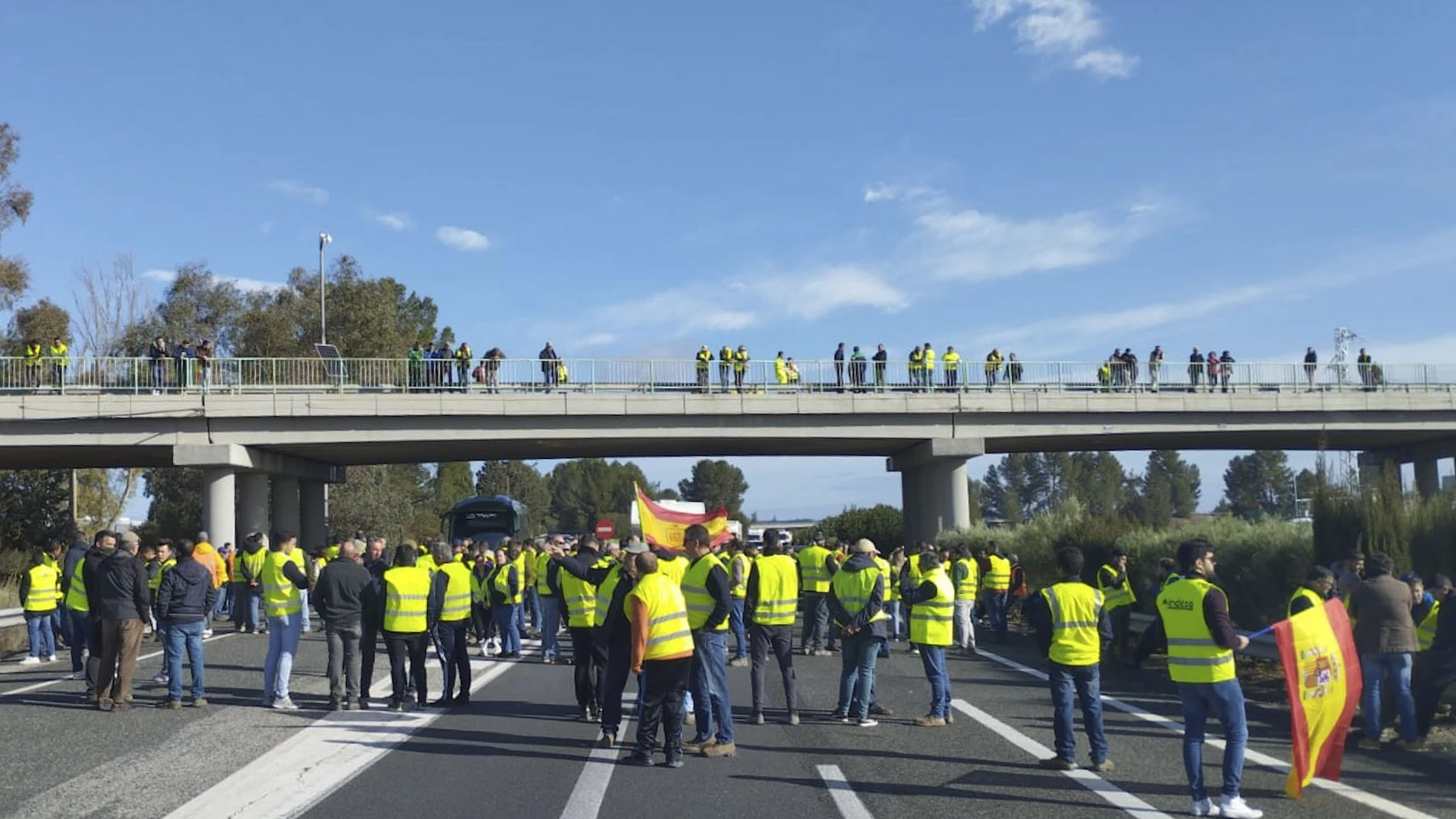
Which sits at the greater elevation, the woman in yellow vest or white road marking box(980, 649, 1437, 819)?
the woman in yellow vest

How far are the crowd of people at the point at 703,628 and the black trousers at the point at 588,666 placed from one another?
0.8 inches

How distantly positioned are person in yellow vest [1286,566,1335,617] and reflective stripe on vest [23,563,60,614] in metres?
15.3

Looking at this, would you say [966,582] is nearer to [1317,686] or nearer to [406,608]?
[406,608]

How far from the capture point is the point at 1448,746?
1048cm

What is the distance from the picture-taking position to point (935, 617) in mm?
11273

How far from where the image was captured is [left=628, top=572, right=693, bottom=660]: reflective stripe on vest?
9.39 metres

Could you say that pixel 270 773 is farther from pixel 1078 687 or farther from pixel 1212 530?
pixel 1212 530

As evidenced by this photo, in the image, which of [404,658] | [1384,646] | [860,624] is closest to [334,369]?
[404,658]

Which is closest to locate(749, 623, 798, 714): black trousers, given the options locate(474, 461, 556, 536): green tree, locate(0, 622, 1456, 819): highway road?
locate(0, 622, 1456, 819): highway road

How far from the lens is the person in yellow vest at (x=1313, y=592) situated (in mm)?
8828

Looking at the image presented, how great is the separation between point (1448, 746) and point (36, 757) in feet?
38.8

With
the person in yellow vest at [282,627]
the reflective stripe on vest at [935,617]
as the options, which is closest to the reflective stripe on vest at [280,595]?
the person in yellow vest at [282,627]

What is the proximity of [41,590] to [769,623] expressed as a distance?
1079 centimetres

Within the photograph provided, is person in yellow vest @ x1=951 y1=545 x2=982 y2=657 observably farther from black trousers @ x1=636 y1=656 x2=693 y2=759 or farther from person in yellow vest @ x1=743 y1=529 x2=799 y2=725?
black trousers @ x1=636 y1=656 x2=693 y2=759
